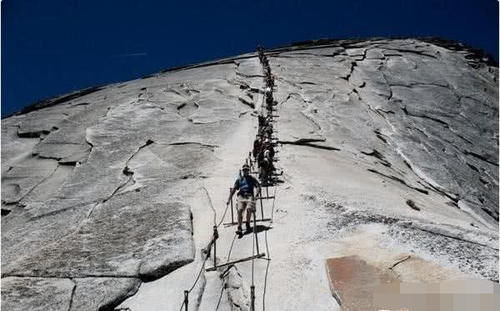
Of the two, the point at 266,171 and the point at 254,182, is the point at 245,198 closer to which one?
the point at 254,182

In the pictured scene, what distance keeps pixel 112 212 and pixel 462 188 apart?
15.0 m

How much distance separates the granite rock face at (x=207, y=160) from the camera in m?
10.1

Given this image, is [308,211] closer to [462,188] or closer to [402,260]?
[402,260]

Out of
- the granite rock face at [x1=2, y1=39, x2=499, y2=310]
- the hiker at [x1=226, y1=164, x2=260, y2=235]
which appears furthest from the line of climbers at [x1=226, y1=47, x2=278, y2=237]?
the granite rock face at [x1=2, y1=39, x2=499, y2=310]

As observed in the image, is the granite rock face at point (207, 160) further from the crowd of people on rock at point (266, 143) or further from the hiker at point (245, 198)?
the hiker at point (245, 198)

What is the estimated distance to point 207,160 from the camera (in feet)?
58.0

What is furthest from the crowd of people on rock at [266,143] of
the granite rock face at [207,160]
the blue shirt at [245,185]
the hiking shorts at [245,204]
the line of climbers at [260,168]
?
the hiking shorts at [245,204]

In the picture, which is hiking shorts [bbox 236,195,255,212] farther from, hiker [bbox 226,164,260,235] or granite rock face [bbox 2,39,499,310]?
granite rock face [bbox 2,39,499,310]

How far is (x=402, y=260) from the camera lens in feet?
28.1

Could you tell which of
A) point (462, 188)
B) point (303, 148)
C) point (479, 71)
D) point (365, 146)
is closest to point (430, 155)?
point (462, 188)

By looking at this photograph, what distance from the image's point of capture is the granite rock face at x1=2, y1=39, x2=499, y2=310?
33.2 feet

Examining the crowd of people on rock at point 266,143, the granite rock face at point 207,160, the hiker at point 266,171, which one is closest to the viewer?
the granite rock face at point 207,160

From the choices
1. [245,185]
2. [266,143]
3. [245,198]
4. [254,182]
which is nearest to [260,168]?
[266,143]

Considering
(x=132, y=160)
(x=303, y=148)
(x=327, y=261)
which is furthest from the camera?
(x=303, y=148)
